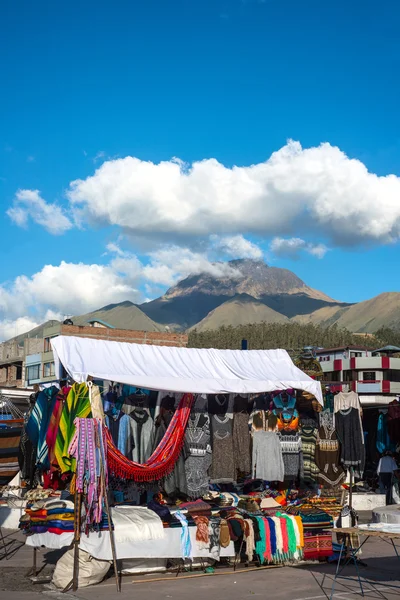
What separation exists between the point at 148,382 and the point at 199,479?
6.69 feet

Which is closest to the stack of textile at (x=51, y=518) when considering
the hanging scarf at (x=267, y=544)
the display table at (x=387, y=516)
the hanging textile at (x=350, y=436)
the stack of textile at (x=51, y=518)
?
the stack of textile at (x=51, y=518)

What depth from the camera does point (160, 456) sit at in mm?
10508

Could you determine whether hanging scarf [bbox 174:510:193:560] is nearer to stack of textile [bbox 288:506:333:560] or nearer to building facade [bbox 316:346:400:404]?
stack of textile [bbox 288:506:333:560]

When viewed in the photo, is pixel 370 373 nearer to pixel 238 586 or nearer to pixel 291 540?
pixel 291 540

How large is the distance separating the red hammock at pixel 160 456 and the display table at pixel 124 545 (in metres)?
0.98

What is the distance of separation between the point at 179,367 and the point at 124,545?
277 centimetres

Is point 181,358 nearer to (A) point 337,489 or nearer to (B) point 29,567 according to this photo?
(B) point 29,567

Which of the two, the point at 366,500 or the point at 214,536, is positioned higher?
the point at 214,536

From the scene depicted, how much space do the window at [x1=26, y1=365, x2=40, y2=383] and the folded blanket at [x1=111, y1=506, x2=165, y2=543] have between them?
52.6m

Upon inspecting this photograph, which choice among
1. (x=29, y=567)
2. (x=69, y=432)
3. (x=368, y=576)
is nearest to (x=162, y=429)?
(x=69, y=432)

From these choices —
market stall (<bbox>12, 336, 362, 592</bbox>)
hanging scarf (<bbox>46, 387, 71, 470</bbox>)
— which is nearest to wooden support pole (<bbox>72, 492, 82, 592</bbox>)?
market stall (<bbox>12, 336, 362, 592</bbox>)

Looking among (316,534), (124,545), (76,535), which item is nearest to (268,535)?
(316,534)

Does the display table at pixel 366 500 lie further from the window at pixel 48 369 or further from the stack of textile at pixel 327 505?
the window at pixel 48 369

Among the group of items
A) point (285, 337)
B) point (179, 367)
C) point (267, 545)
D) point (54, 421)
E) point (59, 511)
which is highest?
point (285, 337)
